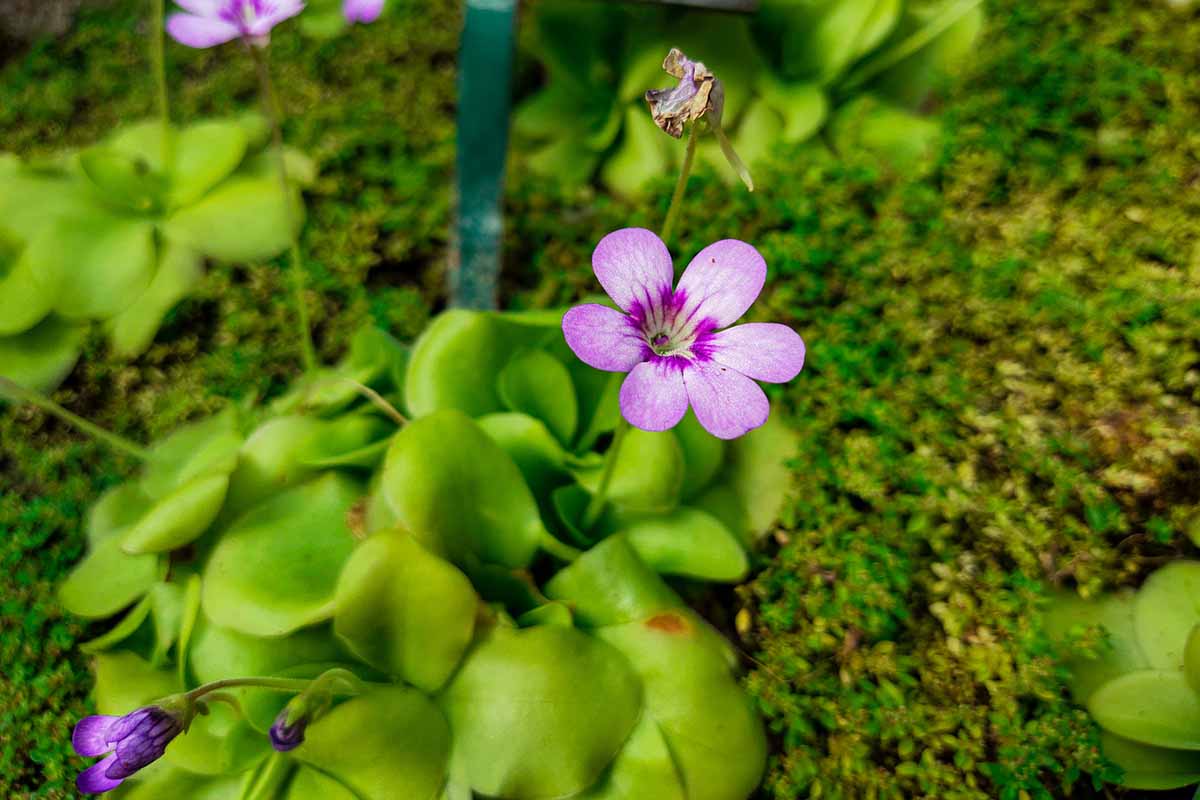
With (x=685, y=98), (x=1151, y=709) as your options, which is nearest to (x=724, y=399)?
(x=685, y=98)

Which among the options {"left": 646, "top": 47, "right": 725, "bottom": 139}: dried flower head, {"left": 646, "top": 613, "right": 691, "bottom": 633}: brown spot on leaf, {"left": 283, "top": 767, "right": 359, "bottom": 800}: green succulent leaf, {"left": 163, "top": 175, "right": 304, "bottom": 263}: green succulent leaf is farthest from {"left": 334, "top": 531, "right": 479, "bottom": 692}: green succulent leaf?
{"left": 163, "top": 175, "right": 304, "bottom": 263}: green succulent leaf

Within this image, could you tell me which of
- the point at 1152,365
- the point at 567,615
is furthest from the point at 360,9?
the point at 1152,365

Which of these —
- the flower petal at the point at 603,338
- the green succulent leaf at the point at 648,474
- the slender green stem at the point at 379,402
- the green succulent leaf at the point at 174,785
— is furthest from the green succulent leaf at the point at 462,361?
the green succulent leaf at the point at 174,785

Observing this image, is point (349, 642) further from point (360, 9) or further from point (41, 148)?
point (41, 148)

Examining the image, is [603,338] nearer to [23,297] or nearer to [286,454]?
[286,454]

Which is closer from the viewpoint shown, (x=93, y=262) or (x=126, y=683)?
(x=126, y=683)

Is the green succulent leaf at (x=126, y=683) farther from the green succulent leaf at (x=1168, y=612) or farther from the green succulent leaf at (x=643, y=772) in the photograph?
the green succulent leaf at (x=1168, y=612)

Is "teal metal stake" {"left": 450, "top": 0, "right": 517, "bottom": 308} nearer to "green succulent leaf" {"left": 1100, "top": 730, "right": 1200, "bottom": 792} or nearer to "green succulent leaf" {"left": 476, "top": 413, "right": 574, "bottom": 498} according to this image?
"green succulent leaf" {"left": 476, "top": 413, "right": 574, "bottom": 498}
